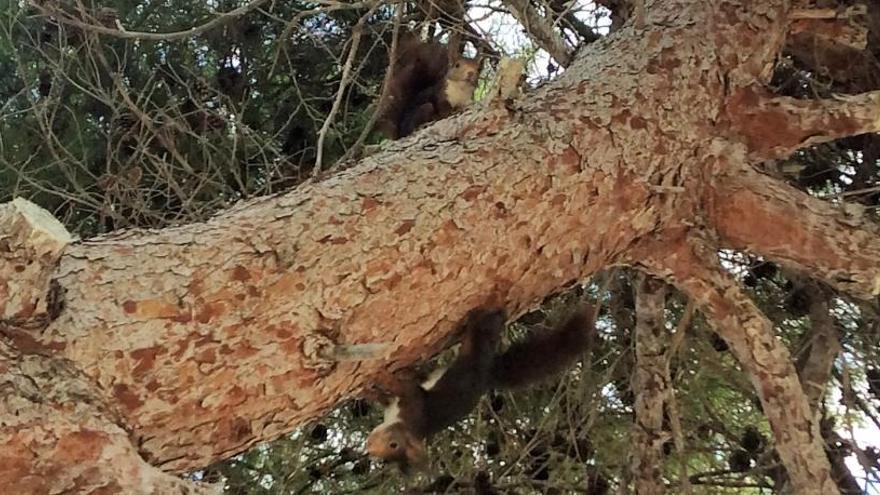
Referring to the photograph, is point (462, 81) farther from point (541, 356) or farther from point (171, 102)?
point (541, 356)

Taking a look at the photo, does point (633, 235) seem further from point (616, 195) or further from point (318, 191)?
point (318, 191)

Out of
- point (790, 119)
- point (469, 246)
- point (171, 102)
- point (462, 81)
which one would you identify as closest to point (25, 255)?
point (469, 246)

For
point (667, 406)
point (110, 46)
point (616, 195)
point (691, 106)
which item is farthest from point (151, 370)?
point (110, 46)

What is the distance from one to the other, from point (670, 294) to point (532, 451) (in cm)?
35

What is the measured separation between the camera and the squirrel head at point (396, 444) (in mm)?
1026

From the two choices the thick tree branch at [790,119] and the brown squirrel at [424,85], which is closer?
the thick tree branch at [790,119]

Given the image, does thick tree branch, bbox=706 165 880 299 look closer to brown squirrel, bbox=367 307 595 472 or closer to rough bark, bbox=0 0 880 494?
rough bark, bbox=0 0 880 494

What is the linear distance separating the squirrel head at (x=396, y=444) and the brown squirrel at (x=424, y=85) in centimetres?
69

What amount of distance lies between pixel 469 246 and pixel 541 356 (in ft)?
0.77

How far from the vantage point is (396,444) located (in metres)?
1.04

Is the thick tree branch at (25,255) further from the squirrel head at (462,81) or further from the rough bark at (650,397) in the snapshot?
the squirrel head at (462,81)

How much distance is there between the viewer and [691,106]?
1.19 meters

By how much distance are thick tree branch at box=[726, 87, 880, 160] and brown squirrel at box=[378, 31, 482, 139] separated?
1.68 ft

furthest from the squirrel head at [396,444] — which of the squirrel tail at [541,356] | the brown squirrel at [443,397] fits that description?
the squirrel tail at [541,356]
